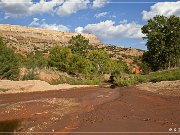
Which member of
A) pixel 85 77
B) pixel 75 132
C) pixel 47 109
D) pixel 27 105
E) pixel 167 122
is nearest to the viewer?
pixel 75 132

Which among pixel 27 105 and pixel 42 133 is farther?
pixel 27 105

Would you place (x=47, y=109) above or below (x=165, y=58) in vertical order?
below

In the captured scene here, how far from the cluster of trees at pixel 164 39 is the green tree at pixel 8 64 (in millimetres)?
30537

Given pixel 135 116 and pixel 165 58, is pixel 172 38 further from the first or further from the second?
pixel 135 116

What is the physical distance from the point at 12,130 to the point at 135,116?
5152mm

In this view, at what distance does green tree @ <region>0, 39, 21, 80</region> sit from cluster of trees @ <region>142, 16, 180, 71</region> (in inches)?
1202

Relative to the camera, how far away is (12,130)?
1233 cm

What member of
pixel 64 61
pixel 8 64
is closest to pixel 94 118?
pixel 8 64

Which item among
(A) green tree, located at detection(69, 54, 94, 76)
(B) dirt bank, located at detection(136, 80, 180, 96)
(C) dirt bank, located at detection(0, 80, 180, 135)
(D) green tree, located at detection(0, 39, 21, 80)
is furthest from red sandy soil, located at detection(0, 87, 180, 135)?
(A) green tree, located at detection(69, 54, 94, 76)

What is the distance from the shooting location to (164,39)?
205ft

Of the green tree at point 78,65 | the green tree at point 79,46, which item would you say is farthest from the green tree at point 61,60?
the green tree at point 79,46

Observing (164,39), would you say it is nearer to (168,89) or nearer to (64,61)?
(64,61)

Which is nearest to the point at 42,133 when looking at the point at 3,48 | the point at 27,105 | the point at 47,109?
the point at 47,109

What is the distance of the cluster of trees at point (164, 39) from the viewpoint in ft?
200
